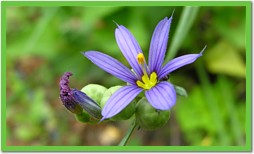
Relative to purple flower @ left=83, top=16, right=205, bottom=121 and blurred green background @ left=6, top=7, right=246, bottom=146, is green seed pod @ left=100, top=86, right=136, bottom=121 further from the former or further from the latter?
blurred green background @ left=6, top=7, right=246, bottom=146

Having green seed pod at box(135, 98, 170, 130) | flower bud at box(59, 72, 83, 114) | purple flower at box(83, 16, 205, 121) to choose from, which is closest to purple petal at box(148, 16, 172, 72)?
purple flower at box(83, 16, 205, 121)

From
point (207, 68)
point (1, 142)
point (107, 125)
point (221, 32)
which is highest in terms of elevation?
point (221, 32)

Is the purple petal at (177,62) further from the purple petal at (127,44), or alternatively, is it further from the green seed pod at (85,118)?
the green seed pod at (85,118)

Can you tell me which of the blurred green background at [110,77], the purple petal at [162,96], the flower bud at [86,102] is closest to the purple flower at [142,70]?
the purple petal at [162,96]

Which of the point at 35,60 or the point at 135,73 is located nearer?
the point at 135,73

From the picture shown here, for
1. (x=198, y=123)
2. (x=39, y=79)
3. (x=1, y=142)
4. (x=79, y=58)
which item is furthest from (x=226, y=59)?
(x=1, y=142)

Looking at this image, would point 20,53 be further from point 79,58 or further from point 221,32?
point 221,32
